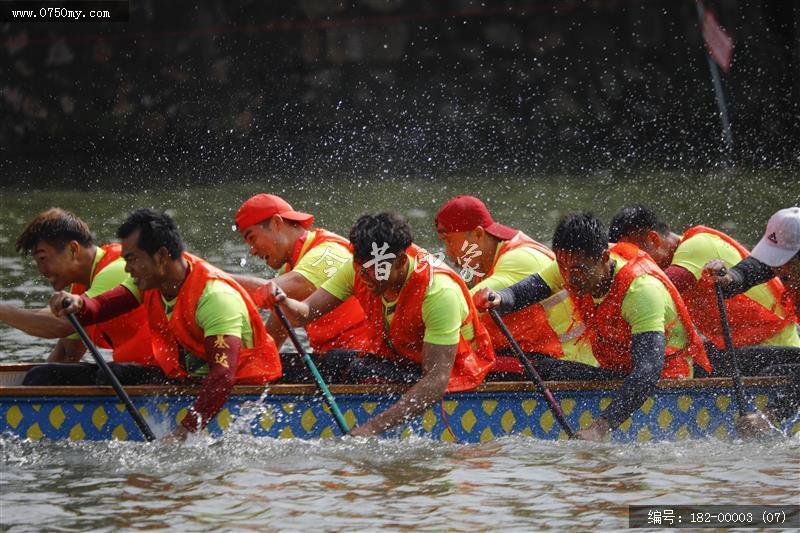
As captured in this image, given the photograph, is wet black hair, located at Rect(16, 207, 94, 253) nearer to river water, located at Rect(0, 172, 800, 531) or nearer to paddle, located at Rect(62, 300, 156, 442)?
paddle, located at Rect(62, 300, 156, 442)

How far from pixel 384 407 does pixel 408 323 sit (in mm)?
475

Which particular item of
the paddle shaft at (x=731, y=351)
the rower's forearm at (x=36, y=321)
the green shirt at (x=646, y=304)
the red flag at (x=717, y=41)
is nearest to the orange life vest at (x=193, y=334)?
the rower's forearm at (x=36, y=321)

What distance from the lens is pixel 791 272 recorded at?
830 centimetres

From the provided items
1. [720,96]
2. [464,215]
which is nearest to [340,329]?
[464,215]

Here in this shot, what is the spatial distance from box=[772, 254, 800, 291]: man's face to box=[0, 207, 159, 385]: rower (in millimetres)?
3340

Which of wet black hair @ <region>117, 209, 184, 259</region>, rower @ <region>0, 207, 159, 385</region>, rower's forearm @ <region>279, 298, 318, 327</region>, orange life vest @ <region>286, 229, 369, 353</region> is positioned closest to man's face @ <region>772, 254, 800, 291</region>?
orange life vest @ <region>286, 229, 369, 353</region>

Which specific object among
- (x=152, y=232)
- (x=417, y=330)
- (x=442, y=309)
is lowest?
(x=417, y=330)

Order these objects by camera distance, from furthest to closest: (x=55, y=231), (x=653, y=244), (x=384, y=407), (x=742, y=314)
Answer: (x=653, y=244) < (x=742, y=314) < (x=55, y=231) < (x=384, y=407)

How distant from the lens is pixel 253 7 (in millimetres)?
23219

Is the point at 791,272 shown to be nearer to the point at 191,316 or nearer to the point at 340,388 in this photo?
the point at 340,388

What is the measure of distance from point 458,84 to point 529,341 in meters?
15.0

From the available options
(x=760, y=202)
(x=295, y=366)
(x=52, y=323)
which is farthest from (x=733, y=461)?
(x=760, y=202)

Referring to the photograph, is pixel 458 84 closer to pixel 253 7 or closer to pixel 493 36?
pixel 493 36

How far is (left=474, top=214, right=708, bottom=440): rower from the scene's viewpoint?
25.3ft
